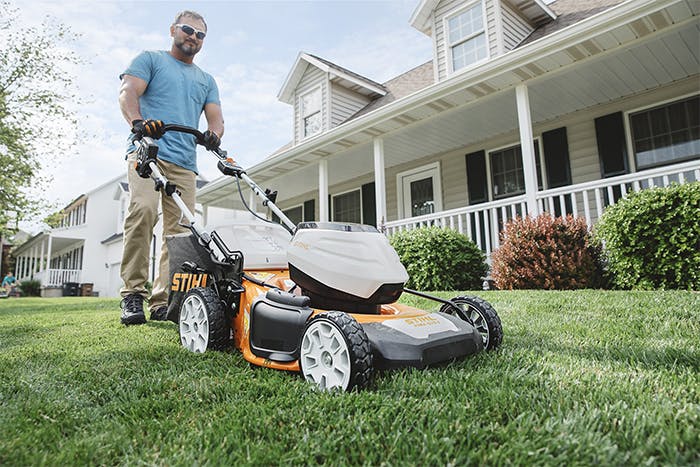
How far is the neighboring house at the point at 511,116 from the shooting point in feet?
18.9

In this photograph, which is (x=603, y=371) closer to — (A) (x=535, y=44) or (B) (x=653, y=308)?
(B) (x=653, y=308)

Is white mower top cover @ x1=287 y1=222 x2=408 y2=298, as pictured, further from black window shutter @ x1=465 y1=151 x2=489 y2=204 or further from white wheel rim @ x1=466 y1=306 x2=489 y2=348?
black window shutter @ x1=465 y1=151 x2=489 y2=204

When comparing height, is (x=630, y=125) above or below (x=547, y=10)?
below

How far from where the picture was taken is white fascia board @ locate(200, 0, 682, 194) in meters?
5.06

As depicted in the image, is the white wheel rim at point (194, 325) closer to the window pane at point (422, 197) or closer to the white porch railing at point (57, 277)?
the window pane at point (422, 197)

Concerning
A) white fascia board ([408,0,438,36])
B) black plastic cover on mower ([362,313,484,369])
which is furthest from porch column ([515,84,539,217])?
black plastic cover on mower ([362,313,484,369])

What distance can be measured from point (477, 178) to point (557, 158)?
60.4 inches

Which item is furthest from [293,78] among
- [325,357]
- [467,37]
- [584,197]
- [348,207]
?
[325,357]

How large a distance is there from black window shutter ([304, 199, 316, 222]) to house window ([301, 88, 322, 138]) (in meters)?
2.21

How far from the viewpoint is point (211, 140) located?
3.31m

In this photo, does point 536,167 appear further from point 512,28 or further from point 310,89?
point 310,89

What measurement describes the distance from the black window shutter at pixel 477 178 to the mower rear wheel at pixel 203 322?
23.1 feet

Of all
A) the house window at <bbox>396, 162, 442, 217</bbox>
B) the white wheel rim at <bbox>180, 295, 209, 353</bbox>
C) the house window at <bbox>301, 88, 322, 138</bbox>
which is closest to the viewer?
the white wheel rim at <bbox>180, 295, 209, 353</bbox>

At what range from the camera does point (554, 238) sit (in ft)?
17.7
